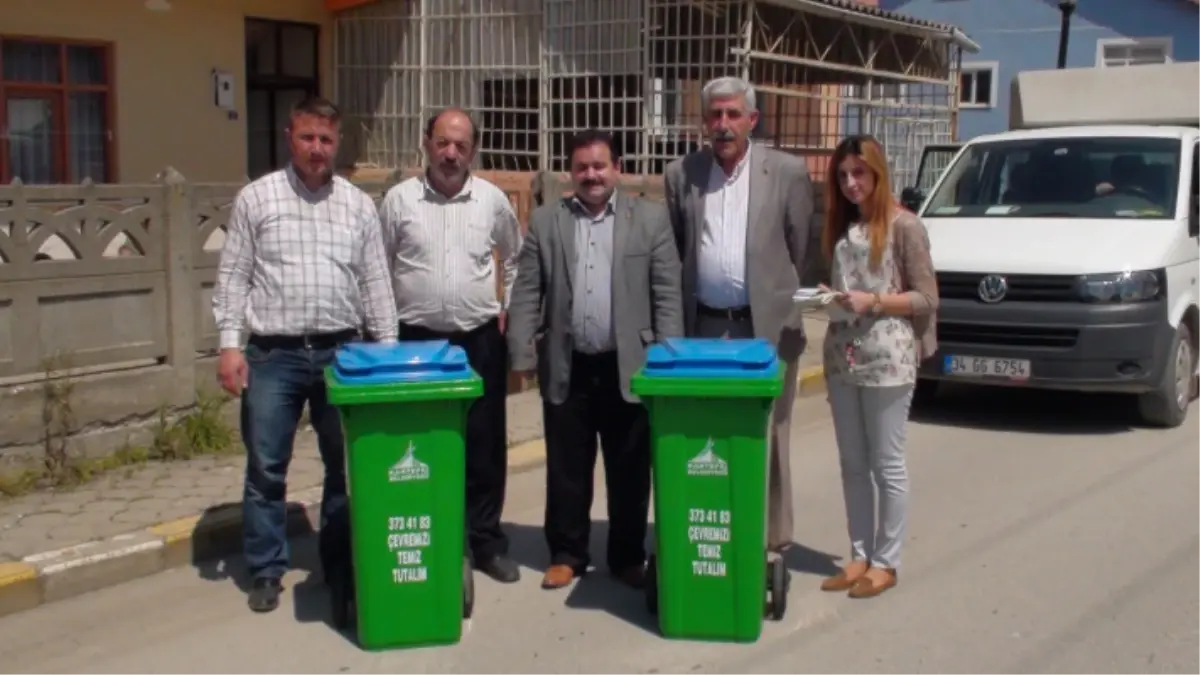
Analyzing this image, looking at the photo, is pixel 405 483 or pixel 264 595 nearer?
pixel 405 483

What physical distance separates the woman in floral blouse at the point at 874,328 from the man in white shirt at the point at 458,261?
134cm

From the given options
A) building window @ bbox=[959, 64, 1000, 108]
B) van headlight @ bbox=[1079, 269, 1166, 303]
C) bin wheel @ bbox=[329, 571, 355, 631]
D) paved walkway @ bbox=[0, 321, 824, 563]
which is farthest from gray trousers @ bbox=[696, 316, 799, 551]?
building window @ bbox=[959, 64, 1000, 108]

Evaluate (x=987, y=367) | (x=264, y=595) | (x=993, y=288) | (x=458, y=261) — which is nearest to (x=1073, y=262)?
(x=993, y=288)

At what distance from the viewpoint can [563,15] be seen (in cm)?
1416

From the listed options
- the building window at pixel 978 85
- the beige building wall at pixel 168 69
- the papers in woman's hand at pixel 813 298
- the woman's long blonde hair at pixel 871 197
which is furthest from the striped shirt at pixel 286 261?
the building window at pixel 978 85

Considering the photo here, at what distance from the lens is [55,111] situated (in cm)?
1267

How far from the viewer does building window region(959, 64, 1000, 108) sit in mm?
28891

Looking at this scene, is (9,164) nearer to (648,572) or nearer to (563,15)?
(563,15)

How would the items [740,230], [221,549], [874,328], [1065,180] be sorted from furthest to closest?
[1065,180]
[221,549]
[740,230]
[874,328]

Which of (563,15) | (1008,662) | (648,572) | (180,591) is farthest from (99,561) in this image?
(563,15)

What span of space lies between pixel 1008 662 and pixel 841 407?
1152 mm

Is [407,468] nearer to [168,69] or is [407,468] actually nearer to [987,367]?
[987,367]

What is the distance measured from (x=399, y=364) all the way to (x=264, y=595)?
1256 millimetres

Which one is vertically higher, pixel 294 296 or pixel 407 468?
pixel 294 296
